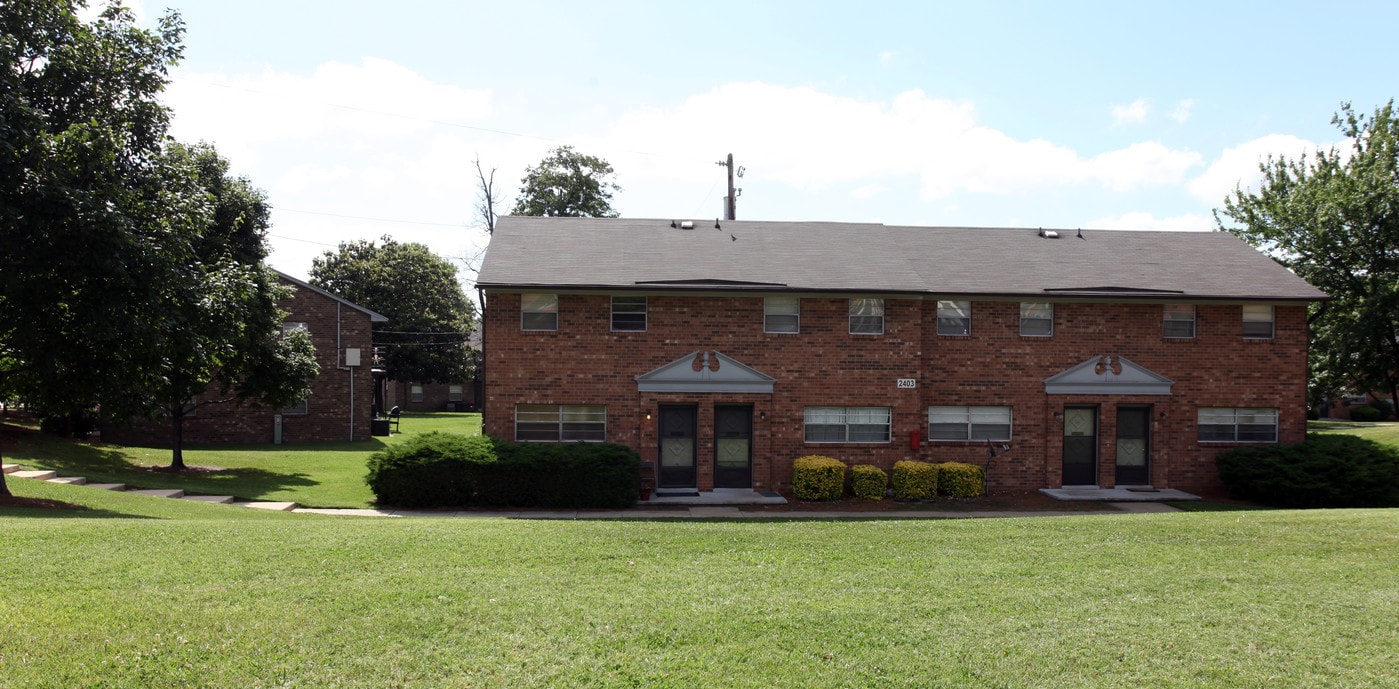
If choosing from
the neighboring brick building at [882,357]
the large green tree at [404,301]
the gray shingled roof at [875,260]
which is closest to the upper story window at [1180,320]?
the neighboring brick building at [882,357]

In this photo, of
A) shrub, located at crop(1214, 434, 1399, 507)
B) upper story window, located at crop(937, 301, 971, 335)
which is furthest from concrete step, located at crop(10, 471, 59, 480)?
shrub, located at crop(1214, 434, 1399, 507)

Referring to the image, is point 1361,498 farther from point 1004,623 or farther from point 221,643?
point 221,643

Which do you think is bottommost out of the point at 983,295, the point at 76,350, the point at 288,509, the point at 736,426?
the point at 288,509

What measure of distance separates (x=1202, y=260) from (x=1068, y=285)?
16.1ft

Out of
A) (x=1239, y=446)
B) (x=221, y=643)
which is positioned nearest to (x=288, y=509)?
(x=221, y=643)

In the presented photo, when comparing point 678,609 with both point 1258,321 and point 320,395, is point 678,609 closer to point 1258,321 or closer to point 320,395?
point 1258,321

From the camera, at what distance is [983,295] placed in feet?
70.4

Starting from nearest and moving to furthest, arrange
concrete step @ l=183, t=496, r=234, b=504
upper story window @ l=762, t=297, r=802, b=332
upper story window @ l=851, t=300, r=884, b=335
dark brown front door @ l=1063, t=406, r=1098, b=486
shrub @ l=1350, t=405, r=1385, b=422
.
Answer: concrete step @ l=183, t=496, r=234, b=504 → upper story window @ l=762, t=297, r=802, b=332 → upper story window @ l=851, t=300, r=884, b=335 → dark brown front door @ l=1063, t=406, r=1098, b=486 → shrub @ l=1350, t=405, r=1385, b=422

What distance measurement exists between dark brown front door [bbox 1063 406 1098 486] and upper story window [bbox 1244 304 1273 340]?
421 cm

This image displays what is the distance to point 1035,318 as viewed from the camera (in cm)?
2194

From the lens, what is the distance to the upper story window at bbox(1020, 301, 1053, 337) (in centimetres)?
2191

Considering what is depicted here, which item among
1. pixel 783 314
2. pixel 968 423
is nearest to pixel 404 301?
pixel 783 314

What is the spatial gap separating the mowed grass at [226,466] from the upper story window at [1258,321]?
1999cm

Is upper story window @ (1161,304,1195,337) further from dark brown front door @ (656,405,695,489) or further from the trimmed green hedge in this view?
the trimmed green hedge
